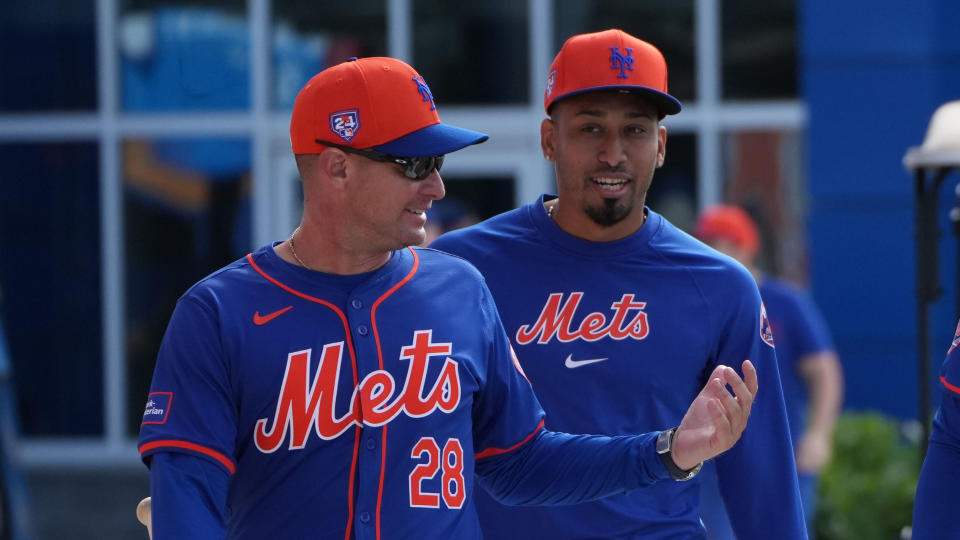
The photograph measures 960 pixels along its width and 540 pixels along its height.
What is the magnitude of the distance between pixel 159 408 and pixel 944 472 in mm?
1621

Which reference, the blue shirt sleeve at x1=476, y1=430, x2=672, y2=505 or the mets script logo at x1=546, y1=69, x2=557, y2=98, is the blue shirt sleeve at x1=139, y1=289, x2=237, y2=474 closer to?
the blue shirt sleeve at x1=476, y1=430, x2=672, y2=505

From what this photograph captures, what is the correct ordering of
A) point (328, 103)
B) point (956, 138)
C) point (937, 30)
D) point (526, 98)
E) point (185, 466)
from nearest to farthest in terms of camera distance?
point (185, 466) → point (328, 103) → point (956, 138) → point (937, 30) → point (526, 98)

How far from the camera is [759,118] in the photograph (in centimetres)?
1041

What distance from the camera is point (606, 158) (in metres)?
3.63

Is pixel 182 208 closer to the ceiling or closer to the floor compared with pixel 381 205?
closer to the floor

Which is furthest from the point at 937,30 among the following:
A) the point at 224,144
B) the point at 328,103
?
the point at 328,103

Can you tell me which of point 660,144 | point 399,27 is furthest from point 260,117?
point 660,144

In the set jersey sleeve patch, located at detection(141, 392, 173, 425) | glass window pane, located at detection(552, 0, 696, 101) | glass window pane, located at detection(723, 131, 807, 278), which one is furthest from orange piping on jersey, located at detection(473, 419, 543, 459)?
glass window pane, located at detection(552, 0, 696, 101)

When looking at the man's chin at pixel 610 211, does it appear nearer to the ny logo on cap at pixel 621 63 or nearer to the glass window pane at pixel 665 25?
the ny logo on cap at pixel 621 63

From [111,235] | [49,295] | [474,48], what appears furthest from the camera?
[49,295]

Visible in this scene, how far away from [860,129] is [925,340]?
5419 millimetres

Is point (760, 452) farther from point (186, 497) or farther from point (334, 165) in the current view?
point (186, 497)

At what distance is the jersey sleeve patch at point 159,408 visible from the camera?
2.67 meters

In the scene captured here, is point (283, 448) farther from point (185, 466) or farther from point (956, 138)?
point (956, 138)
